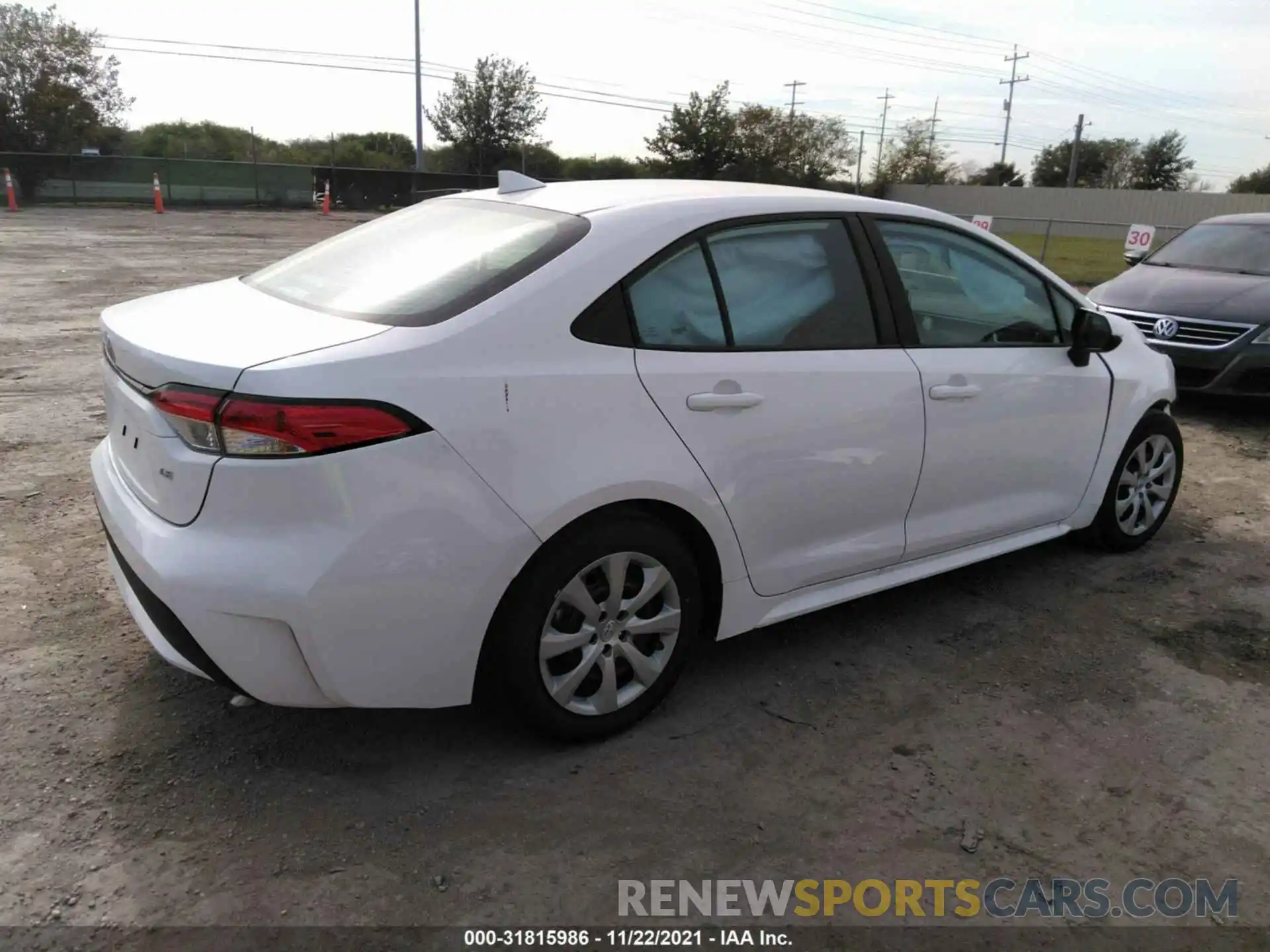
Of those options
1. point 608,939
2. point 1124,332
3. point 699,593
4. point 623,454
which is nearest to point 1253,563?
point 1124,332

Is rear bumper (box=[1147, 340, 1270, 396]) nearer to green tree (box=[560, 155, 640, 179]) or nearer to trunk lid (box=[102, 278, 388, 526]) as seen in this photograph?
trunk lid (box=[102, 278, 388, 526])

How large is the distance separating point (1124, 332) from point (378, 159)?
4925cm

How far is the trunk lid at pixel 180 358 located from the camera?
7.94 ft

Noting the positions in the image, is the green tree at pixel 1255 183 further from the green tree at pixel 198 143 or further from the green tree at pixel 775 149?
the green tree at pixel 198 143

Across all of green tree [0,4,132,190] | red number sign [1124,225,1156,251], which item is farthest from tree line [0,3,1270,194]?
red number sign [1124,225,1156,251]

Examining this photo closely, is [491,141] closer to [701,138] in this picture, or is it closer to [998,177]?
[701,138]

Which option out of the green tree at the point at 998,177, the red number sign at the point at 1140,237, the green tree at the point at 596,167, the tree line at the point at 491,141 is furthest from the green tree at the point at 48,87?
the green tree at the point at 998,177

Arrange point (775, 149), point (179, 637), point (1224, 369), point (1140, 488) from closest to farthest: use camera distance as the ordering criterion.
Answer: point (179, 637)
point (1140, 488)
point (1224, 369)
point (775, 149)

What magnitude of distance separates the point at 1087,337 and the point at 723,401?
1979 mm

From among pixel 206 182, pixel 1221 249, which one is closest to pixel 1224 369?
pixel 1221 249

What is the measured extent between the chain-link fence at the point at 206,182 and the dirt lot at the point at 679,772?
27596 mm

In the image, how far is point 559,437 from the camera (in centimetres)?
262

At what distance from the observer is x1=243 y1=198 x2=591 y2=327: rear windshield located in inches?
106

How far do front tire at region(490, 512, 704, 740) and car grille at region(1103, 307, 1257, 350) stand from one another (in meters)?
5.67
